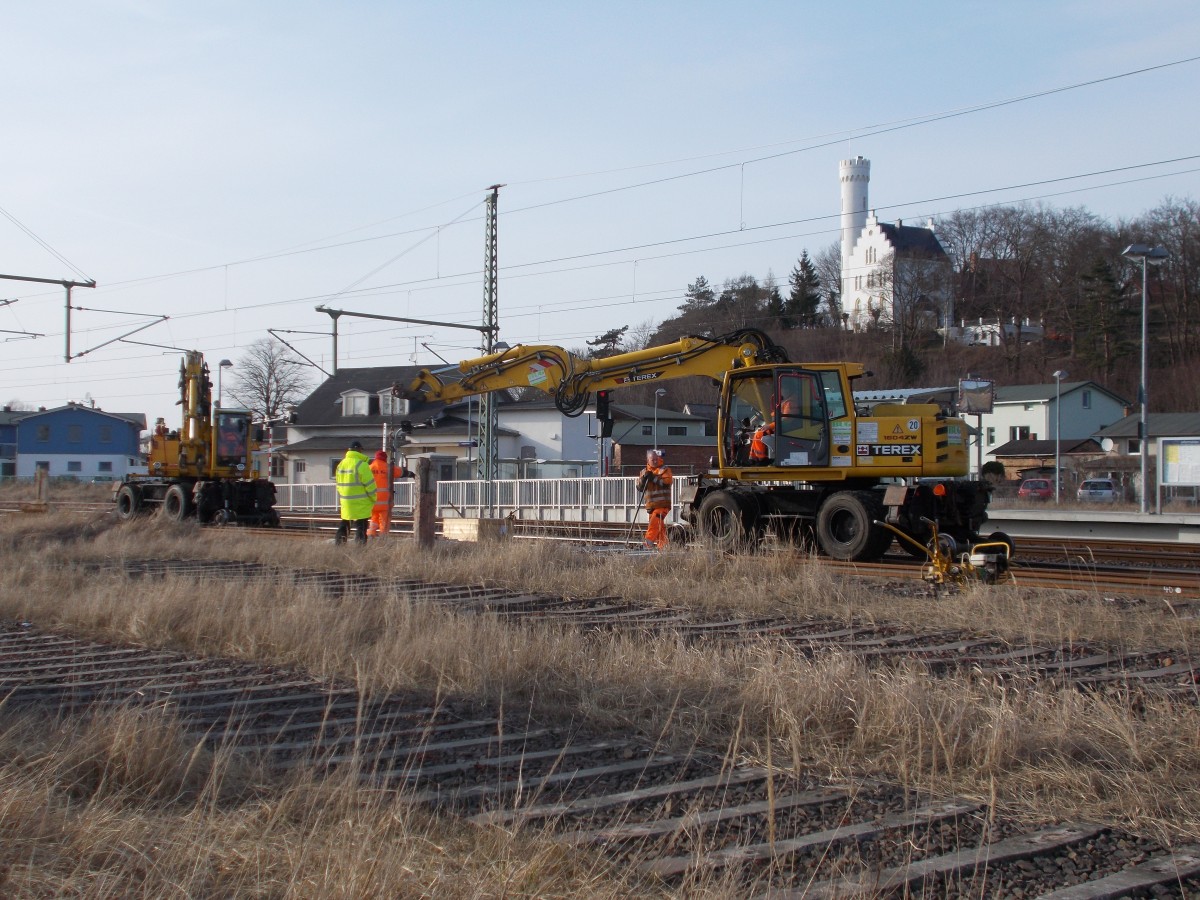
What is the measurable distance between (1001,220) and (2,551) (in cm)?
6697

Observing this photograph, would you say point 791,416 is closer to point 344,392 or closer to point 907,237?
point 344,392

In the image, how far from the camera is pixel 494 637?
8.05 m

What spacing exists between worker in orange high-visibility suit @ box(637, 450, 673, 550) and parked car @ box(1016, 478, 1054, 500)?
3123cm

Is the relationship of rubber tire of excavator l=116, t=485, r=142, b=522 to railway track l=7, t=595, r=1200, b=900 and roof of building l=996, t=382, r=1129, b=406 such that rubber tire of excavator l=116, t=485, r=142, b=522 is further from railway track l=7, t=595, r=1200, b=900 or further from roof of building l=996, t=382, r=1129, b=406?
roof of building l=996, t=382, r=1129, b=406

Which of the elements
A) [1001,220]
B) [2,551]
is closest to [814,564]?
[2,551]

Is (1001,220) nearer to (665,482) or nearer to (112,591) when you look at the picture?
(665,482)

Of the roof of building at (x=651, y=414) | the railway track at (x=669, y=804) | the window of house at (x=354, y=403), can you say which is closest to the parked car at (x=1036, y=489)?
the roof of building at (x=651, y=414)

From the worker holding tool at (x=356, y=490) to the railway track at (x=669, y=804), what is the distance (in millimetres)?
10035

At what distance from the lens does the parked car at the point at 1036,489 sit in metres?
47.6

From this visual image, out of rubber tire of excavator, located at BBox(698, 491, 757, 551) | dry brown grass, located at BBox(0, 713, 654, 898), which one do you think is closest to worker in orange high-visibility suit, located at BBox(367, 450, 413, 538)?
rubber tire of excavator, located at BBox(698, 491, 757, 551)

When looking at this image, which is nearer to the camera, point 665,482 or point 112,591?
point 112,591

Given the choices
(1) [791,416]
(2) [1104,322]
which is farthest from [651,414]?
(1) [791,416]

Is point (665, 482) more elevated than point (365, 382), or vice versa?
point (365, 382)

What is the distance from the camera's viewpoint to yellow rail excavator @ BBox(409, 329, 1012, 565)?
15508 millimetres
